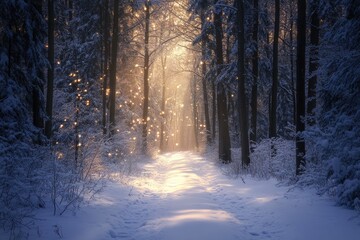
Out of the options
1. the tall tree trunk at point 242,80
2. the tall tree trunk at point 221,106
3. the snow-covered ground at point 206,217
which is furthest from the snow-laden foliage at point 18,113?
the tall tree trunk at point 221,106

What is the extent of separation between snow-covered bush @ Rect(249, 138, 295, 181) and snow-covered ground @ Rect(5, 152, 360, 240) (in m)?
1.62

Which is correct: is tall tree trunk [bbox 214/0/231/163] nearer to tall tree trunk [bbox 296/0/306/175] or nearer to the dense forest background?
the dense forest background

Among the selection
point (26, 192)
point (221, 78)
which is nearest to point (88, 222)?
point (26, 192)

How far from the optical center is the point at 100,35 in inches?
803

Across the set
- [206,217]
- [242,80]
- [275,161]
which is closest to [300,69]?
[275,161]

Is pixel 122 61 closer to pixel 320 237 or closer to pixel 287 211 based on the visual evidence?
pixel 287 211

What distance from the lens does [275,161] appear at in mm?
11891

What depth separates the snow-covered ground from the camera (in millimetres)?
5289

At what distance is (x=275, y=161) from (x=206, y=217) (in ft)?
21.2

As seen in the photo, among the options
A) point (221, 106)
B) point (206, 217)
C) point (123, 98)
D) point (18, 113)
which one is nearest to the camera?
point (206, 217)

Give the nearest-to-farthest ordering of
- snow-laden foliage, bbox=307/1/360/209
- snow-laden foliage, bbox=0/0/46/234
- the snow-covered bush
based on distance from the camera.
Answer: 1. snow-laden foliage, bbox=0/0/46/234
2. snow-laden foliage, bbox=307/1/360/209
3. the snow-covered bush

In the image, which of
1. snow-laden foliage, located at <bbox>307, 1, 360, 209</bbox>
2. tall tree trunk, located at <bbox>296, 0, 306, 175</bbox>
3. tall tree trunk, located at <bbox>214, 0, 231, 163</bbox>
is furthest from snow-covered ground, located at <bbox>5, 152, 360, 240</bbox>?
Answer: tall tree trunk, located at <bbox>214, 0, 231, 163</bbox>

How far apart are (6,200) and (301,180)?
661cm

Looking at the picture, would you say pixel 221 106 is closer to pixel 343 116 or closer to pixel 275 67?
pixel 275 67
